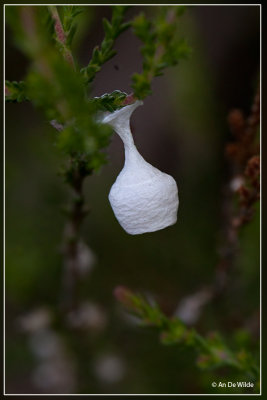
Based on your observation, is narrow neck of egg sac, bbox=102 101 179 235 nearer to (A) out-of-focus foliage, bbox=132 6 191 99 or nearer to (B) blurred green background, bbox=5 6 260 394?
(A) out-of-focus foliage, bbox=132 6 191 99

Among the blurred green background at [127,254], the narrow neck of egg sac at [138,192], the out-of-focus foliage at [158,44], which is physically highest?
the out-of-focus foliage at [158,44]

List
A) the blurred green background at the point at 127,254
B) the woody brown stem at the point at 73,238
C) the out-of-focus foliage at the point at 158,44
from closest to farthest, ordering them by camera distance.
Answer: the out-of-focus foliage at the point at 158,44 < the woody brown stem at the point at 73,238 < the blurred green background at the point at 127,254

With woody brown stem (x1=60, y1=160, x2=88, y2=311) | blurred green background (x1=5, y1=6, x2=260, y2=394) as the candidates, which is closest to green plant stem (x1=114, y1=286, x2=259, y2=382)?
woody brown stem (x1=60, y1=160, x2=88, y2=311)

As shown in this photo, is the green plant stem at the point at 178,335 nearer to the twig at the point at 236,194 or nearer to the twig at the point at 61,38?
the twig at the point at 236,194

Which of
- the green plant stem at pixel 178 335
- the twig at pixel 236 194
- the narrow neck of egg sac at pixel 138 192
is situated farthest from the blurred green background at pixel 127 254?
the narrow neck of egg sac at pixel 138 192

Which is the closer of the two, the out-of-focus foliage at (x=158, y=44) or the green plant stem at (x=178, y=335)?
the out-of-focus foliage at (x=158, y=44)

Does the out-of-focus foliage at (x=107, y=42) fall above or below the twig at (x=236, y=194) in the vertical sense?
above
